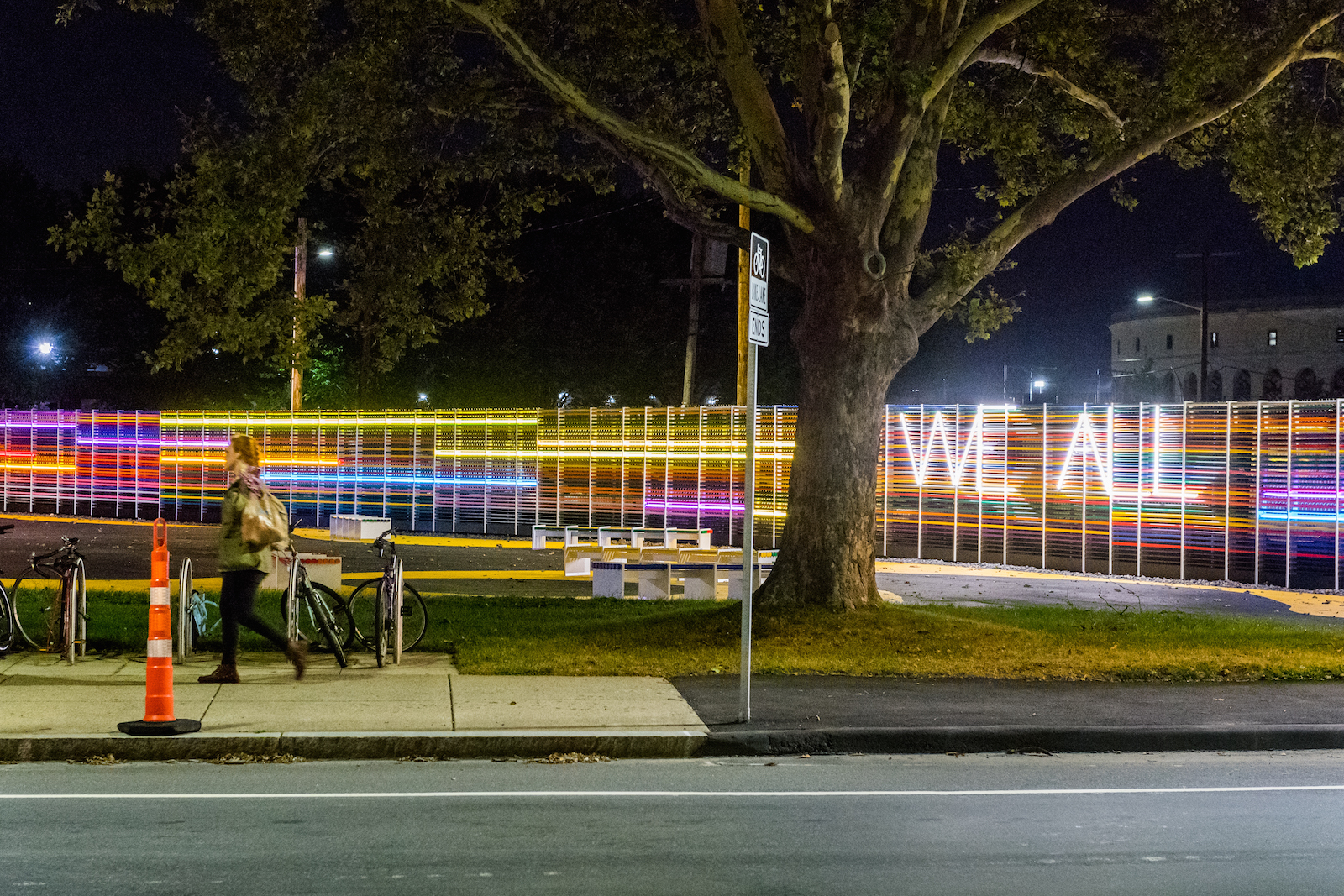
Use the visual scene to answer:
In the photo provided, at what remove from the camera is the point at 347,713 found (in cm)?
1070

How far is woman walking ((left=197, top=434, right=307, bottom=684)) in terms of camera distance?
1157 centimetres

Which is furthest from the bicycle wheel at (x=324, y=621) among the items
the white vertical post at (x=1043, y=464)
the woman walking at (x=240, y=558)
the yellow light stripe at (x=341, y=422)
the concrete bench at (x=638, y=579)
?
the yellow light stripe at (x=341, y=422)

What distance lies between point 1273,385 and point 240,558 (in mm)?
104370

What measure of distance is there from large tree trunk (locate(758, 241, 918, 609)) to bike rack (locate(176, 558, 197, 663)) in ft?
19.2

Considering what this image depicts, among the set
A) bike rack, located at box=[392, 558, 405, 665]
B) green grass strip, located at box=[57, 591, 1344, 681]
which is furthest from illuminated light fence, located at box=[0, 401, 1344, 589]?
bike rack, located at box=[392, 558, 405, 665]

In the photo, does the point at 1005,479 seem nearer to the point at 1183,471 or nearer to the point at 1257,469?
the point at 1183,471

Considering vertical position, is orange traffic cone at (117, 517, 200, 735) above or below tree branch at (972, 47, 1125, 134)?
below

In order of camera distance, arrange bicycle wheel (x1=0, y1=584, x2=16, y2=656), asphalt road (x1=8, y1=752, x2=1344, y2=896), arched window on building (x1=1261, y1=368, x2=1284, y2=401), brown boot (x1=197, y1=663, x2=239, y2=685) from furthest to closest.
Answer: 1. arched window on building (x1=1261, y1=368, x2=1284, y2=401)
2. bicycle wheel (x1=0, y1=584, x2=16, y2=656)
3. brown boot (x1=197, y1=663, x2=239, y2=685)
4. asphalt road (x1=8, y1=752, x2=1344, y2=896)

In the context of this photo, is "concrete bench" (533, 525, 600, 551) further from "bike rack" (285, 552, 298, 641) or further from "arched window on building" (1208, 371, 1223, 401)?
"arched window on building" (1208, 371, 1223, 401)

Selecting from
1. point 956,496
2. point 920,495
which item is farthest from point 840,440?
point 920,495

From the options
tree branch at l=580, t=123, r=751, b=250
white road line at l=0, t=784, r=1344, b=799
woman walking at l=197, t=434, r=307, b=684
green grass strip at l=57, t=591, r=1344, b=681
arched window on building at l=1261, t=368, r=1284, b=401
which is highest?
arched window on building at l=1261, t=368, r=1284, b=401

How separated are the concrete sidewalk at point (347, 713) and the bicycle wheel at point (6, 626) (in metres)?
0.44

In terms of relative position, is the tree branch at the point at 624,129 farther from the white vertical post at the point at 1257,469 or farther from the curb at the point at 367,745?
the white vertical post at the point at 1257,469

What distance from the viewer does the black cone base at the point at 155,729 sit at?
981 centimetres
